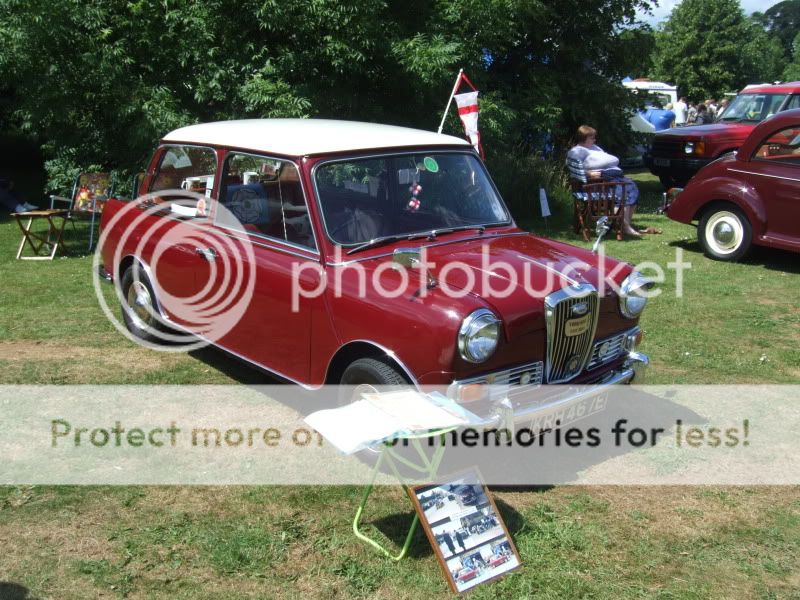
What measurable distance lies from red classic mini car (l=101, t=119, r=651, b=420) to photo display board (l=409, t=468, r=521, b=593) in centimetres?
56

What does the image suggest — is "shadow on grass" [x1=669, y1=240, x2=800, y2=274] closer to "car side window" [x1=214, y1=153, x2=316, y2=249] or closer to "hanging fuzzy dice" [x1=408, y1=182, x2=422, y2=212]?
"hanging fuzzy dice" [x1=408, y1=182, x2=422, y2=212]

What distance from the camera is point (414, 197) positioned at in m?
5.08

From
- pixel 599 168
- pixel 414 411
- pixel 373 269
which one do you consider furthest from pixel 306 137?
pixel 599 168

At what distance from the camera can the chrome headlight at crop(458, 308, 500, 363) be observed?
397 cm

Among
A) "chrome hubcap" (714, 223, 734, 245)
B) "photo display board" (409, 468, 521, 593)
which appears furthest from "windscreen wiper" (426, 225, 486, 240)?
"chrome hubcap" (714, 223, 734, 245)

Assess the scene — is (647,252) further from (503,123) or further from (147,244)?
(147,244)

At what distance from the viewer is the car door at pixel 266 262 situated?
4789 mm

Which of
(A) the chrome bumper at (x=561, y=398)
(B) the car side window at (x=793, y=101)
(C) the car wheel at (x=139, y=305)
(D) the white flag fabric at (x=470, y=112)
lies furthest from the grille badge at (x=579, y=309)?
(B) the car side window at (x=793, y=101)

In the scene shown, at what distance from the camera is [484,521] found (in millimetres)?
3686

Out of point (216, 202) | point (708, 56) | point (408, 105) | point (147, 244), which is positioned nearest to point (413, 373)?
point (216, 202)

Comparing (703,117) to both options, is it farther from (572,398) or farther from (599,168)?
(572,398)

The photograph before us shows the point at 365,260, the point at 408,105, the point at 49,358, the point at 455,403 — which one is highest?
the point at 408,105

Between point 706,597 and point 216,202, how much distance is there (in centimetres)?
391

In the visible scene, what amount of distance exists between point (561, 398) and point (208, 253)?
2563 mm
